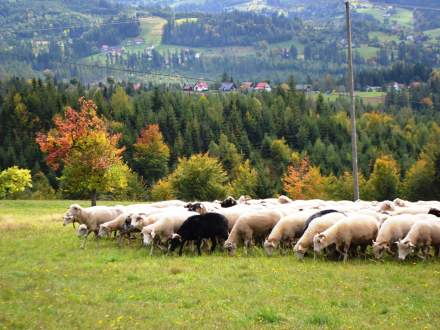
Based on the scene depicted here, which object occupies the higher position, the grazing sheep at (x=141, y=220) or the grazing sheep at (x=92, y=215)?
the grazing sheep at (x=141, y=220)

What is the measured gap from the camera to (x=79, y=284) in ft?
63.6

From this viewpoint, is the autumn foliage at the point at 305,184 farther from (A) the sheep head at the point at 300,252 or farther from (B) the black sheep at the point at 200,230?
(A) the sheep head at the point at 300,252

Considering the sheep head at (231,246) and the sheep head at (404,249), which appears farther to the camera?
the sheep head at (231,246)

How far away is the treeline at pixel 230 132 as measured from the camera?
5128 inches

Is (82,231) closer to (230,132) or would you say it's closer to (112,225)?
(112,225)

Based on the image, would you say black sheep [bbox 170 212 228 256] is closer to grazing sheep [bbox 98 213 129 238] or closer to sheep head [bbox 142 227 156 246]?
sheep head [bbox 142 227 156 246]

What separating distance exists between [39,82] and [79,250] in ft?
425

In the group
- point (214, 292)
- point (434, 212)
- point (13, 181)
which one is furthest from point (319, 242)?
point (13, 181)

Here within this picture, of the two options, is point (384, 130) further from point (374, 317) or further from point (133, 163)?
point (374, 317)

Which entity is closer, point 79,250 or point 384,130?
point 79,250

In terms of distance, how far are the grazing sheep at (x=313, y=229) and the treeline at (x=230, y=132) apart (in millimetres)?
91377

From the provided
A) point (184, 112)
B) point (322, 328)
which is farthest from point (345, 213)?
point (184, 112)

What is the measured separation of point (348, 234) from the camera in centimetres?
2234

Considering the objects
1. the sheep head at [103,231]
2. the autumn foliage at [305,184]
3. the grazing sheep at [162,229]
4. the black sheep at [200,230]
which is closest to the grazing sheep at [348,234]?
the black sheep at [200,230]
